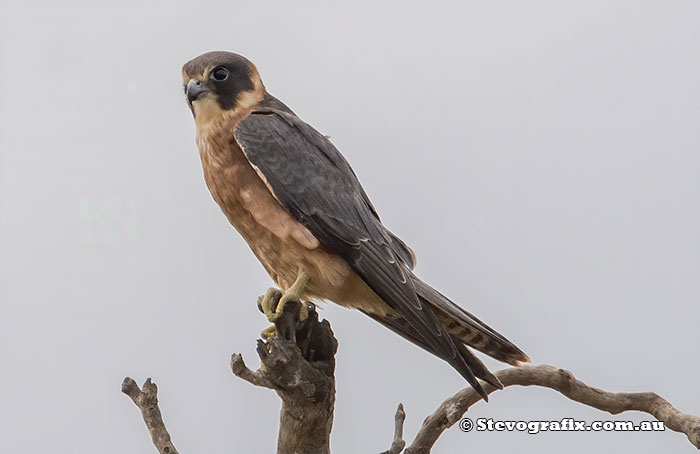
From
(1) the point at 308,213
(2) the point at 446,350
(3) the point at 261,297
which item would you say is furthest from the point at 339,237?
(2) the point at 446,350

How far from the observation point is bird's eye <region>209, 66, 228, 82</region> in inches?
115

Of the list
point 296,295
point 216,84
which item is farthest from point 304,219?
point 216,84

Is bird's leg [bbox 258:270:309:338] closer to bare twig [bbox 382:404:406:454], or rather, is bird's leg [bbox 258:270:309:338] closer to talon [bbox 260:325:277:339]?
talon [bbox 260:325:277:339]

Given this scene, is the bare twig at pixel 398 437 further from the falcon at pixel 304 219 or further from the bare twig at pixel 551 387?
the falcon at pixel 304 219

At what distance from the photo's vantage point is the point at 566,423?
10.5ft

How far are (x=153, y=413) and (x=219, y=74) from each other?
117 cm

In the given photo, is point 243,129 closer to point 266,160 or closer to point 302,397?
point 266,160

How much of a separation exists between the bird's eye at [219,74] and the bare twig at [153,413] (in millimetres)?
1056

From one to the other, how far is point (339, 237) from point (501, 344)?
26.9 inches

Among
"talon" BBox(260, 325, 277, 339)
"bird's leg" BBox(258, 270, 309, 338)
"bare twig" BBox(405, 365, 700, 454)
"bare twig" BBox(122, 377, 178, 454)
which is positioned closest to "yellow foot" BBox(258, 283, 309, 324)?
"bird's leg" BBox(258, 270, 309, 338)

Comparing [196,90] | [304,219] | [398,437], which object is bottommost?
[398,437]

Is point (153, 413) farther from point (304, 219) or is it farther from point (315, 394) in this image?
point (304, 219)

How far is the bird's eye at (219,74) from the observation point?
292 centimetres

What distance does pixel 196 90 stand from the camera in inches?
114
